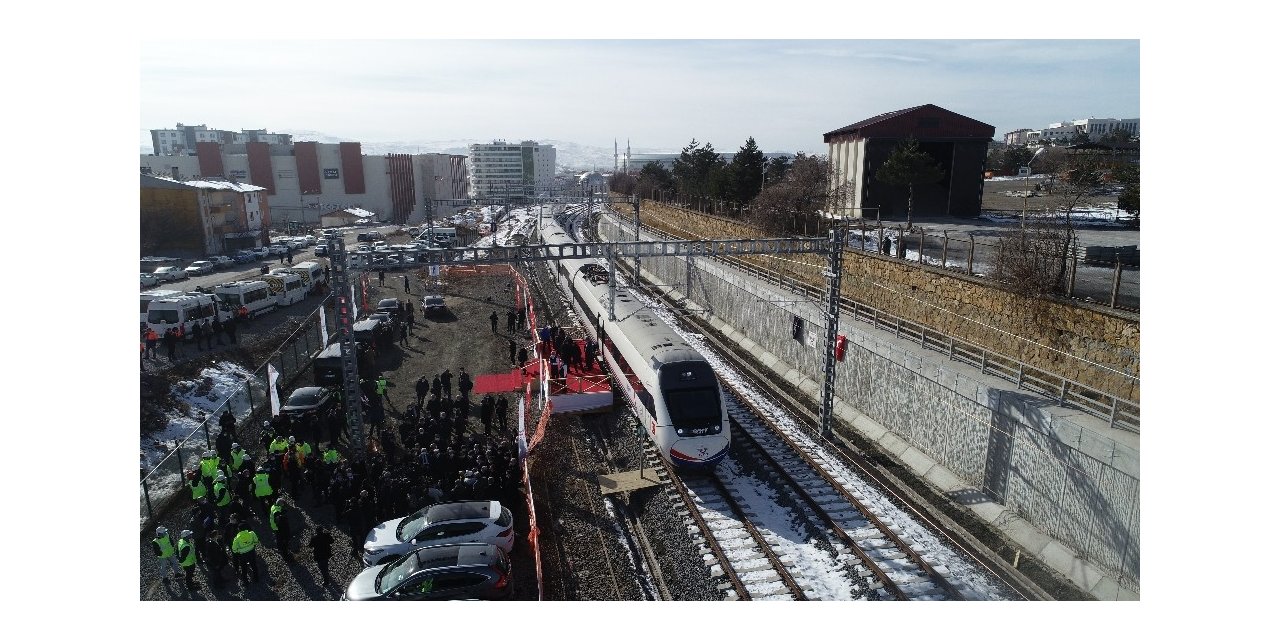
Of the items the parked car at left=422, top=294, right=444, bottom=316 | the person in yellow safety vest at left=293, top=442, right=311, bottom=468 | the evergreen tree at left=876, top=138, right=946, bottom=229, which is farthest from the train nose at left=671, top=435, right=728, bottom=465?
the parked car at left=422, top=294, right=444, bottom=316

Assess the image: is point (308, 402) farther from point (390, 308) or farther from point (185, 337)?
point (390, 308)

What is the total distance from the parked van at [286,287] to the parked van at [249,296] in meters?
0.60

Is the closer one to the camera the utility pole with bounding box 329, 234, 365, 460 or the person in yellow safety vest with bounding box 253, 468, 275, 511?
the person in yellow safety vest with bounding box 253, 468, 275, 511

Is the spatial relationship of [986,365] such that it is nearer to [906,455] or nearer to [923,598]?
[906,455]

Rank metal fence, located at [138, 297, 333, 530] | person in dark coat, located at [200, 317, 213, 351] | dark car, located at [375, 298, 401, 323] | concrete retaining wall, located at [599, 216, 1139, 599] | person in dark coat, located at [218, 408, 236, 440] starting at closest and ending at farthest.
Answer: concrete retaining wall, located at [599, 216, 1139, 599]
metal fence, located at [138, 297, 333, 530]
person in dark coat, located at [218, 408, 236, 440]
person in dark coat, located at [200, 317, 213, 351]
dark car, located at [375, 298, 401, 323]

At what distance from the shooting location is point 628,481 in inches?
607

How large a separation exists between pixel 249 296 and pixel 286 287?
10.4 ft

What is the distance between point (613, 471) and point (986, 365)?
9.40 m

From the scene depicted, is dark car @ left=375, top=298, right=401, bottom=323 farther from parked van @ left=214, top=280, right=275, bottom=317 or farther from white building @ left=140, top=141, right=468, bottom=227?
white building @ left=140, top=141, right=468, bottom=227

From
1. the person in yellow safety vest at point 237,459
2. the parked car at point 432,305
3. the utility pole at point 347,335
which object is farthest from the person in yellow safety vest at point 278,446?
the parked car at point 432,305

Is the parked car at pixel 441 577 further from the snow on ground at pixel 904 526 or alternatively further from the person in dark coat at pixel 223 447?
the person in dark coat at pixel 223 447

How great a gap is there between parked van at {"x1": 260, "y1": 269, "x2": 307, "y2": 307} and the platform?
25425 mm

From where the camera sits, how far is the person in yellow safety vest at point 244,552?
1166 cm

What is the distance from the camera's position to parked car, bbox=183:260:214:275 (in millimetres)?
41116
